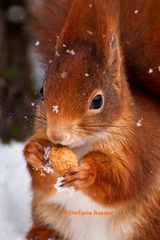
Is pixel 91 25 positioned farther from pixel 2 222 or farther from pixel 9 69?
pixel 9 69

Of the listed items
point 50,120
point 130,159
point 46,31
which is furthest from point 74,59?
point 46,31

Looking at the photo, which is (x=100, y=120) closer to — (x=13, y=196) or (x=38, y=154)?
(x=38, y=154)

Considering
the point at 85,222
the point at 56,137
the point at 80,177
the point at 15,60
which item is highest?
the point at 15,60

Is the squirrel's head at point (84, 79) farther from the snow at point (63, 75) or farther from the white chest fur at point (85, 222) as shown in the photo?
the white chest fur at point (85, 222)

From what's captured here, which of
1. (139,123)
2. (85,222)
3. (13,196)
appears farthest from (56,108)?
(13,196)

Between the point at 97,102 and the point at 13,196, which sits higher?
the point at 97,102

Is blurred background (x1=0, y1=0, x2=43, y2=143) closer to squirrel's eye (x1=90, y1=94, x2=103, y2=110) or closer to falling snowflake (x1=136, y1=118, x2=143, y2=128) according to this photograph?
falling snowflake (x1=136, y1=118, x2=143, y2=128)

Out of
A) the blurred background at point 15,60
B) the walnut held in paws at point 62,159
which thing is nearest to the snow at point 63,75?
the walnut held in paws at point 62,159
